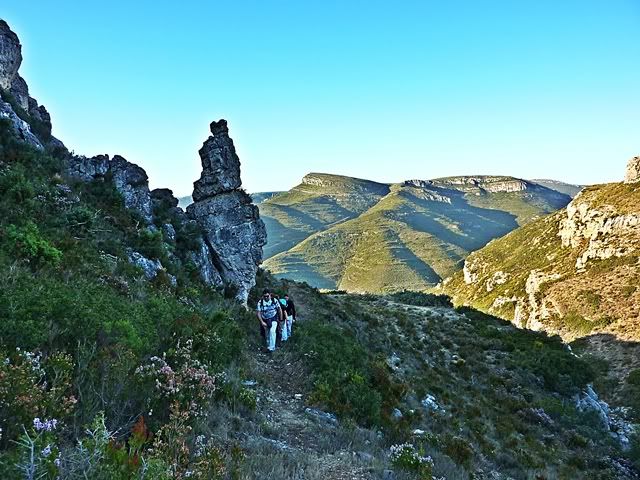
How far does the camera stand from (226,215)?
2052 centimetres

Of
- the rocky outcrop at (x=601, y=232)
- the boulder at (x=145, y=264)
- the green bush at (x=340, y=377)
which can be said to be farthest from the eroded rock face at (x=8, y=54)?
the rocky outcrop at (x=601, y=232)

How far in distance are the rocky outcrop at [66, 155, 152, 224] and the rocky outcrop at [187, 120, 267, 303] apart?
8.53 ft

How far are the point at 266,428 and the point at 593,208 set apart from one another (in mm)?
100091

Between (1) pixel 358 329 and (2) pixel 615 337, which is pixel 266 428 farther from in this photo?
(2) pixel 615 337

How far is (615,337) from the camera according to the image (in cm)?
4903

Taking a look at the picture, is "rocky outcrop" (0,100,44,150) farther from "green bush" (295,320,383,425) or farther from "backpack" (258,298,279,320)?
"green bush" (295,320,383,425)

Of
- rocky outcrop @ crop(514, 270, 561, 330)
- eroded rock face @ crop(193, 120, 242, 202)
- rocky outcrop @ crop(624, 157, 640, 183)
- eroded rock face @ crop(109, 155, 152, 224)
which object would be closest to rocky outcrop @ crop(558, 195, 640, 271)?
rocky outcrop @ crop(514, 270, 561, 330)

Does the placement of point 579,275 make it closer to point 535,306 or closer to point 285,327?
point 535,306

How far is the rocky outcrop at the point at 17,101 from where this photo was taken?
1688cm

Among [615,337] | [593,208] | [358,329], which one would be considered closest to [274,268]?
[593,208]

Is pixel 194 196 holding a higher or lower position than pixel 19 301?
higher

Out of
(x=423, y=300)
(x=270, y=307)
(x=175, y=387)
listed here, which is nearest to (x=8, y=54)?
(x=270, y=307)

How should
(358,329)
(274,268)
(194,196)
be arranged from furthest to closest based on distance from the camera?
(274,268), (358,329), (194,196)

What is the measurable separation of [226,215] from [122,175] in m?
5.04
